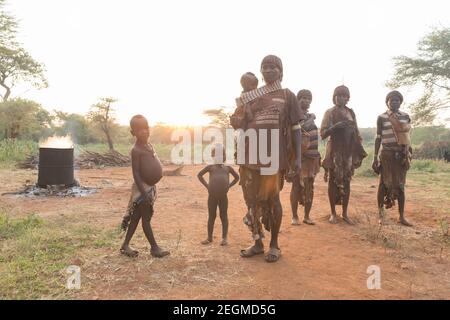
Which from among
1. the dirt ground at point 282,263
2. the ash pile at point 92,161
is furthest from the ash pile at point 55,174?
the ash pile at point 92,161

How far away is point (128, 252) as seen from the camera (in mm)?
4047

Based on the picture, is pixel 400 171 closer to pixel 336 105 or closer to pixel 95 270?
pixel 336 105

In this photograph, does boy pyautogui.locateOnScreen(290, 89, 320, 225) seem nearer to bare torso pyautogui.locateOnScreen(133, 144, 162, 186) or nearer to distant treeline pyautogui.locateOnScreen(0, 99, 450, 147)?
bare torso pyautogui.locateOnScreen(133, 144, 162, 186)

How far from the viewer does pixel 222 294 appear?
10.2 ft

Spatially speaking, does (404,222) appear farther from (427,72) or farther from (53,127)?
(53,127)

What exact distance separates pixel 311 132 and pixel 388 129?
4.07ft

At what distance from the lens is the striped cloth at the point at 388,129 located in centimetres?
570

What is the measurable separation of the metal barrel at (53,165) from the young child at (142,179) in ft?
19.1

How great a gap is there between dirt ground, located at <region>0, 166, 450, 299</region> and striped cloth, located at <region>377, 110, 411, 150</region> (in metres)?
1.25

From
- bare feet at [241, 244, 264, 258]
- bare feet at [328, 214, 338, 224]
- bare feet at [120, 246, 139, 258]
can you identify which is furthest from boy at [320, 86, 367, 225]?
bare feet at [120, 246, 139, 258]

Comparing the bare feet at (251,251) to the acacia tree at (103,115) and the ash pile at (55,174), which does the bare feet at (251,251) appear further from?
the acacia tree at (103,115)
